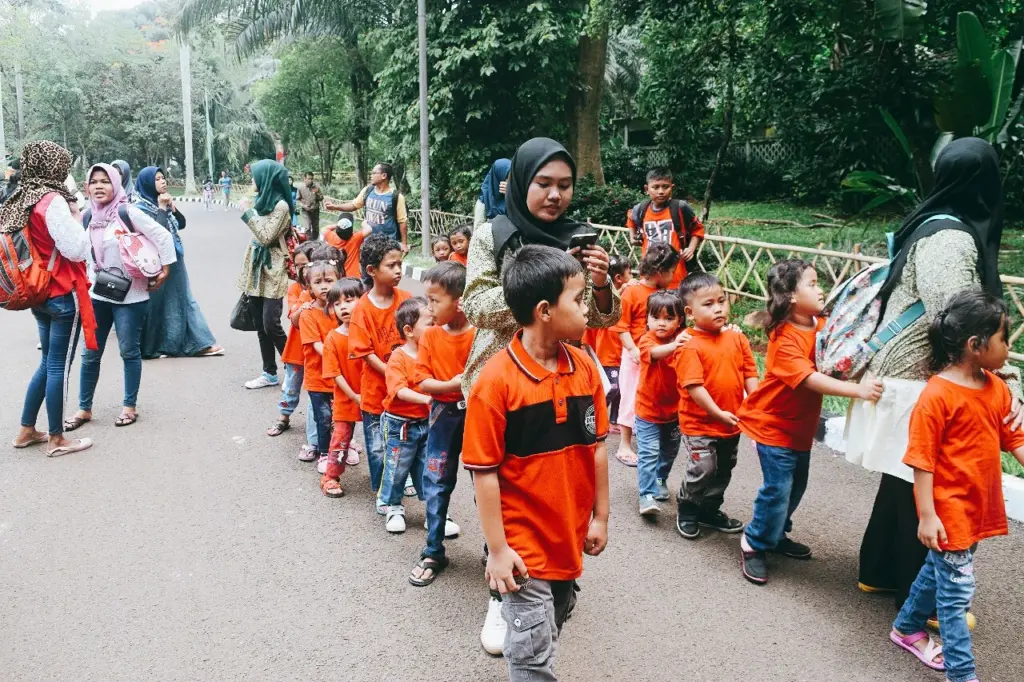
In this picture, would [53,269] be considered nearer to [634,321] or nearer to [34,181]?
[34,181]

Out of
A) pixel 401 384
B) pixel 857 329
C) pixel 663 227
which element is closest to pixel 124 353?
pixel 401 384

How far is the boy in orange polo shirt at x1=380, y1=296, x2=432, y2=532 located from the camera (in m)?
3.93

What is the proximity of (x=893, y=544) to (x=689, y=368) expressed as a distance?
114 cm

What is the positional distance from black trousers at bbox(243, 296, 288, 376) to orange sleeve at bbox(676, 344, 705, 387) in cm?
367

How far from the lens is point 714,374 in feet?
13.0

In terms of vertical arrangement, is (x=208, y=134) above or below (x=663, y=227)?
above

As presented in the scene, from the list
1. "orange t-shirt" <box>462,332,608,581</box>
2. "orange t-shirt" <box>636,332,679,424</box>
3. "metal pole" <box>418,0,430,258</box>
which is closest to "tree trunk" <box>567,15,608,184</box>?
"metal pole" <box>418,0,430,258</box>

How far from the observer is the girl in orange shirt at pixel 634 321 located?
16.2 ft

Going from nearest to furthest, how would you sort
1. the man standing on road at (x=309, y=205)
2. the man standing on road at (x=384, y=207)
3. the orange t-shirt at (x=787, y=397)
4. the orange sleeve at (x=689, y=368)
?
the orange t-shirt at (x=787, y=397), the orange sleeve at (x=689, y=368), the man standing on road at (x=384, y=207), the man standing on road at (x=309, y=205)

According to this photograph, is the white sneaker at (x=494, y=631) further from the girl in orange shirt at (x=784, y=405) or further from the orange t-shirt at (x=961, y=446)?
the orange t-shirt at (x=961, y=446)

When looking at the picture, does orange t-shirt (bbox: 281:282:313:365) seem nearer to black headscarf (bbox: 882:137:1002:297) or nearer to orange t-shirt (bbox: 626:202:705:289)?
orange t-shirt (bbox: 626:202:705:289)

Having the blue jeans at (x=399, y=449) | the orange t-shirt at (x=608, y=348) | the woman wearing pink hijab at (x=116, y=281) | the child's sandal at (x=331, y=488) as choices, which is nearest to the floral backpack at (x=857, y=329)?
the blue jeans at (x=399, y=449)

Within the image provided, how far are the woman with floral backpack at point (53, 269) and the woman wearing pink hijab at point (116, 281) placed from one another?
48 centimetres

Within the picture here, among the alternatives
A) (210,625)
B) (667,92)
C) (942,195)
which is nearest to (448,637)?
(210,625)
